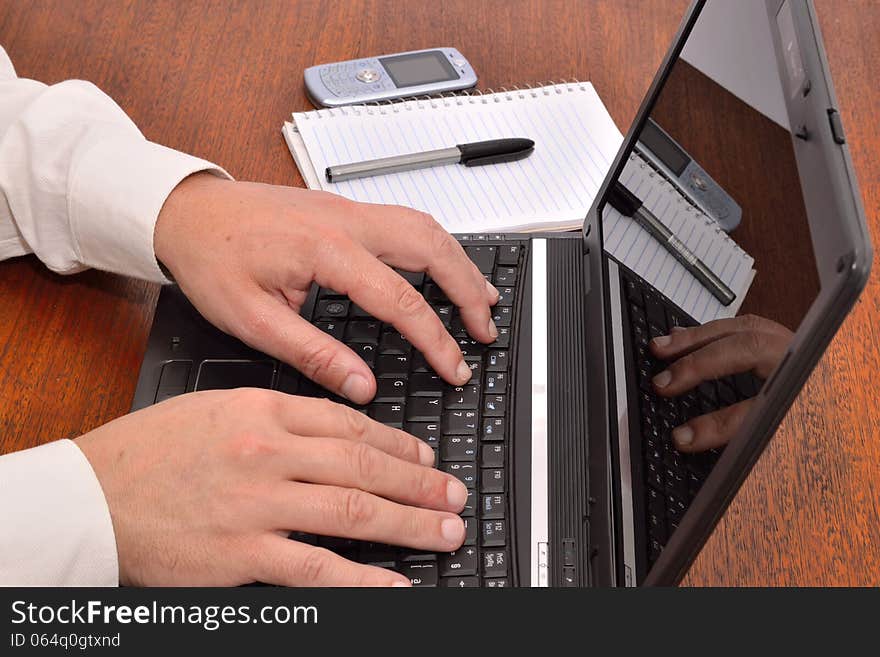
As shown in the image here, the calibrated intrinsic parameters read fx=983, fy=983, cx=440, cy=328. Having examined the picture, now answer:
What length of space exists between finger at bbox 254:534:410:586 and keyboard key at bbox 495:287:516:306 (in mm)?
274

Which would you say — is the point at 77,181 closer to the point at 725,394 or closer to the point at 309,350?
the point at 309,350

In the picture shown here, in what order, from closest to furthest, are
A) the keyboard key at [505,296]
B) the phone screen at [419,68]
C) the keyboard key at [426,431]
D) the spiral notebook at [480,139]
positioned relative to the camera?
the keyboard key at [426,431]
the keyboard key at [505,296]
the spiral notebook at [480,139]
the phone screen at [419,68]

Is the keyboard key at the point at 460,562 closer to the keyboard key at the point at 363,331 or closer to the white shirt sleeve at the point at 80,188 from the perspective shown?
the keyboard key at the point at 363,331

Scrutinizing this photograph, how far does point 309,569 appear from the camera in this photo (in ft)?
1.98

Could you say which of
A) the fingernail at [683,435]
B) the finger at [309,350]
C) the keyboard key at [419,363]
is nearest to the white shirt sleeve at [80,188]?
the finger at [309,350]

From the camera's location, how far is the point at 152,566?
2.03ft

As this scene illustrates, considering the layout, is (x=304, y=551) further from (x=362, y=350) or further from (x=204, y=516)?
(x=362, y=350)

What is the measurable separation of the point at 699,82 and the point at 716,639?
0.39m

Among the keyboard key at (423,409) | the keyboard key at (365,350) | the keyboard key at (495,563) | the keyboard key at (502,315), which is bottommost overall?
the keyboard key at (365,350)

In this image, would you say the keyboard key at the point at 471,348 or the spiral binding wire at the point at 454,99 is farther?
the spiral binding wire at the point at 454,99

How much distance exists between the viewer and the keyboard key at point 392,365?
750mm

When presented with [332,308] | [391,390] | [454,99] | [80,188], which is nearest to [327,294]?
[332,308]

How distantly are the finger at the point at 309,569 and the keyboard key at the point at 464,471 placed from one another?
9 centimetres

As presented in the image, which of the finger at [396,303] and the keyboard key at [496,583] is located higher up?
the finger at [396,303]
